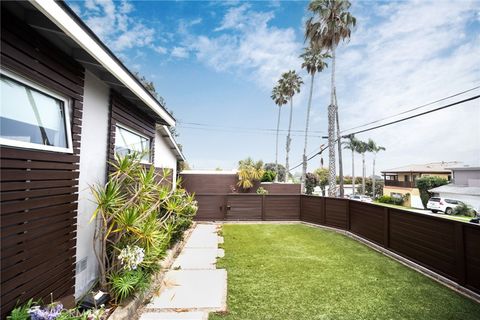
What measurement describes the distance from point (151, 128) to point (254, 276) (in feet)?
14.9

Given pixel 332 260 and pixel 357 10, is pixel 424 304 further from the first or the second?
pixel 357 10

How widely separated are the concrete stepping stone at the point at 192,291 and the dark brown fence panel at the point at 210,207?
546 centimetres

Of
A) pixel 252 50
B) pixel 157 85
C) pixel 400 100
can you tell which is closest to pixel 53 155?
pixel 252 50

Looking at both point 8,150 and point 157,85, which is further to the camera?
point 157,85

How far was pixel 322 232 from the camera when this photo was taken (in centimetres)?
838

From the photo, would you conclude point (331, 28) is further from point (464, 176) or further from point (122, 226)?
point (464, 176)

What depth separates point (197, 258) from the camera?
18.6 feet

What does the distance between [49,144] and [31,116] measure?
0.37 metres

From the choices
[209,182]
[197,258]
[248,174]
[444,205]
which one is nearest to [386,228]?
[197,258]

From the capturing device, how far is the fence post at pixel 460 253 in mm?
4020

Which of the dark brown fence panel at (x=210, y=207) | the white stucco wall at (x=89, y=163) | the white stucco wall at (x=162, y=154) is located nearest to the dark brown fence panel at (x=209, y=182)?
the white stucco wall at (x=162, y=154)

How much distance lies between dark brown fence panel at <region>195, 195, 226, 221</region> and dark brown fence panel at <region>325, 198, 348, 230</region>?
4364 mm

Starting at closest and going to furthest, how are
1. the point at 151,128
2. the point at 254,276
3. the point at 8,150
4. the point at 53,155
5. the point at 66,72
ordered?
the point at 8,150 < the point at 53,155 < the point at 66,72 < the point at 254,276 < the point at 151,128

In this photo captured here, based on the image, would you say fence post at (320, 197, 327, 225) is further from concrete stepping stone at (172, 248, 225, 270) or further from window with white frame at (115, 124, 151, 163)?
window with white frame at (115, 124, 151, 163)
